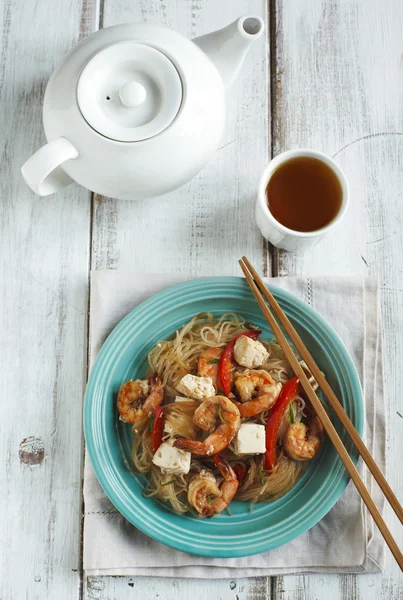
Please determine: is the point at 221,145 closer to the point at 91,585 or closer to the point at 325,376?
the point at 325,376

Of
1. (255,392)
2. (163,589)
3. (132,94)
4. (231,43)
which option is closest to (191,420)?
Result: (255,392)

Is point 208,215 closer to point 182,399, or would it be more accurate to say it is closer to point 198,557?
point 182,399

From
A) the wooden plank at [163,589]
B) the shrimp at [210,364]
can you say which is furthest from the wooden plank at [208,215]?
the wooden plank at [163,589]

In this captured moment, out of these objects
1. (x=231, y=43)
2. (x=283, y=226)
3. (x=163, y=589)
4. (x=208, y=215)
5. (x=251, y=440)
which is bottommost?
(x=163, y=589)

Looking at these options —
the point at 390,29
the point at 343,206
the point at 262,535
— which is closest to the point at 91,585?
the point at 262,535

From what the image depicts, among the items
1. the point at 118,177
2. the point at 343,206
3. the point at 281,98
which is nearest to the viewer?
the point at 118,177
